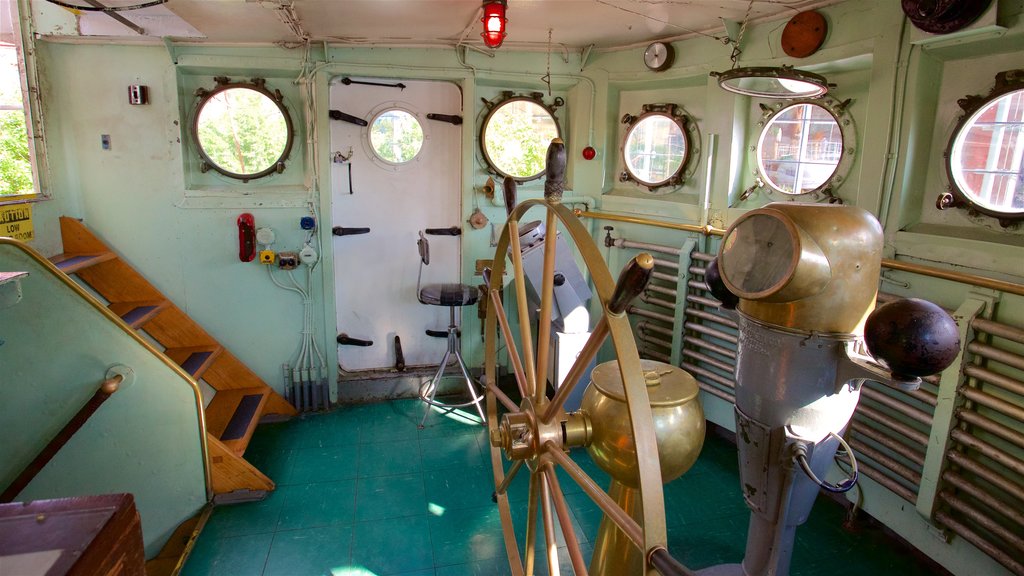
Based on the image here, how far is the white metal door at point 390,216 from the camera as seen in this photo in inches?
155

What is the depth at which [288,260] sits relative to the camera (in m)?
3.79

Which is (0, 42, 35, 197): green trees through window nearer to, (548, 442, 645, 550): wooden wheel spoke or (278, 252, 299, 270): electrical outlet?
(278, 252, 299, 270): electrical outlet

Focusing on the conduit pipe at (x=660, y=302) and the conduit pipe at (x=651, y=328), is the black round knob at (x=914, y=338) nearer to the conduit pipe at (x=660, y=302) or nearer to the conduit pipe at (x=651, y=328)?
the conduit pipe at (x=660, y=302)

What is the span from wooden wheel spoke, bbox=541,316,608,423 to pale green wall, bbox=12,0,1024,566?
1.99 m

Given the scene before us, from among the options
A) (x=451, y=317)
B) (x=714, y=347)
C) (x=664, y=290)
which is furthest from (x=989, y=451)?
(x=451, y=317)

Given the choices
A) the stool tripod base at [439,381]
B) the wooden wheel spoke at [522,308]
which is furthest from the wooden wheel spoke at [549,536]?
the stool tripod base at [439,381]

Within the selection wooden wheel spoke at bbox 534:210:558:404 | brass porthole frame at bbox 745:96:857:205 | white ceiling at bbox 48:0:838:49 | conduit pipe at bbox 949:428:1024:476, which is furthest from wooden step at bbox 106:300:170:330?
conduit pipe at bbox 949:428:1024:476

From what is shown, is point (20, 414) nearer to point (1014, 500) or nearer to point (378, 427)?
point (378, 427)

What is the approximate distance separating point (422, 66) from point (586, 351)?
3.10 meters

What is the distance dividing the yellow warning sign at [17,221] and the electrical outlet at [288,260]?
126 cm

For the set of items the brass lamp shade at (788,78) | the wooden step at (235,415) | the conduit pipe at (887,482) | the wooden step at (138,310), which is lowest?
the wooden step at (235,415)

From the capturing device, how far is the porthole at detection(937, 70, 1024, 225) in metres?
2.35

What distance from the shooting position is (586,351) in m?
1.25

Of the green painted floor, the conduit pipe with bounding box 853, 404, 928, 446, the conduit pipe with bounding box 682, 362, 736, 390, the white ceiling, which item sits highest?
the white ceiling
